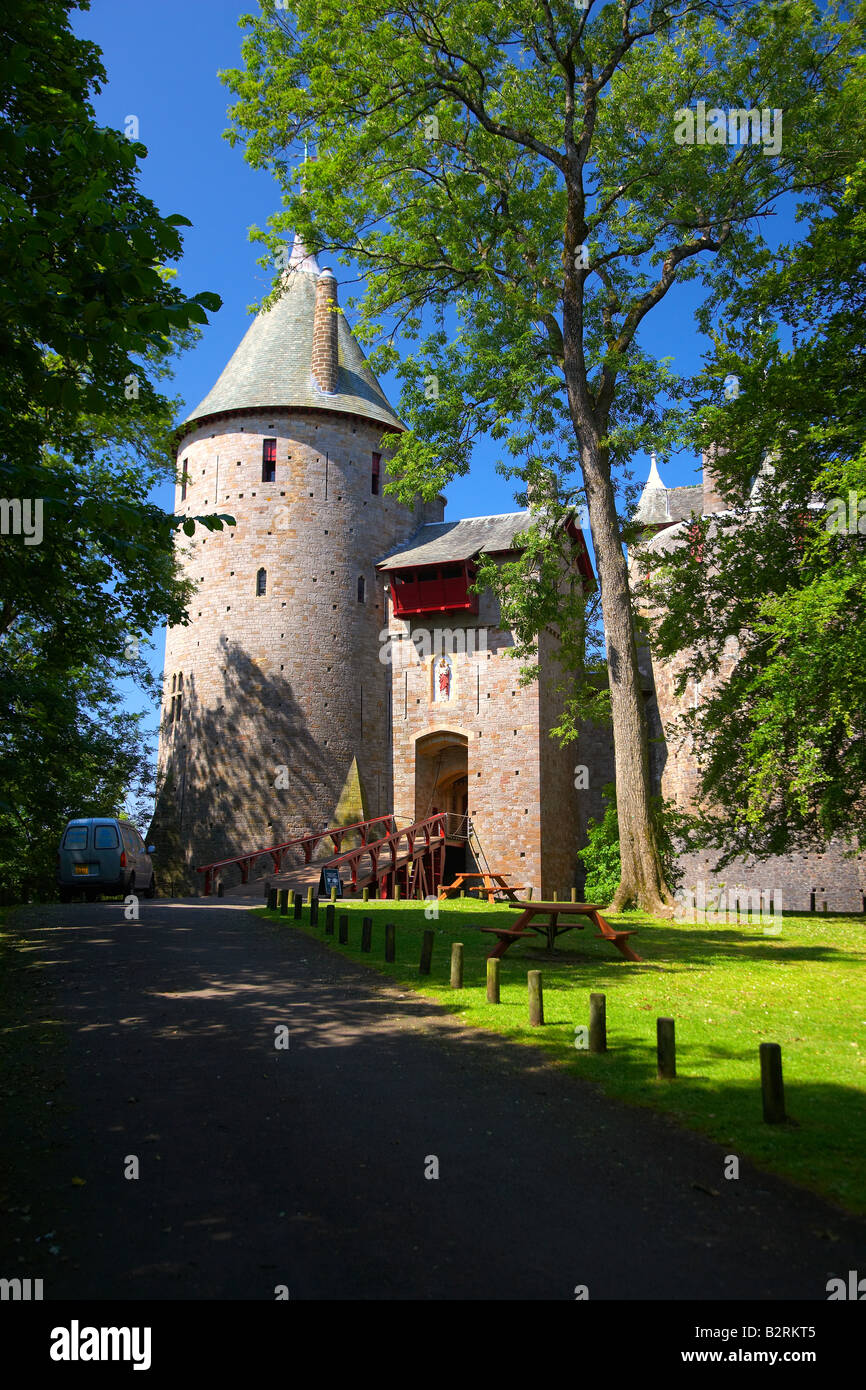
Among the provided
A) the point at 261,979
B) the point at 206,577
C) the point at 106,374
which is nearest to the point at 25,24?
the point at 106,374

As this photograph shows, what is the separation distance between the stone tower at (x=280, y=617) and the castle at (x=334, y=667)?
0.07 metres

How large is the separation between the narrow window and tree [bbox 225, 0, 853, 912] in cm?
1202

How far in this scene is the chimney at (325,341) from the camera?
99.8 feet

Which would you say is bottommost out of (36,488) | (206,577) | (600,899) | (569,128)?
(600,899)

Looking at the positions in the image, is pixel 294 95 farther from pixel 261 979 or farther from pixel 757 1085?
pixel 757 1085

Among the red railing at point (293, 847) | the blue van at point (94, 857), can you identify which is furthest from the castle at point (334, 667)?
the blue van at point (94, 857)

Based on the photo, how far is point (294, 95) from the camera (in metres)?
15.9

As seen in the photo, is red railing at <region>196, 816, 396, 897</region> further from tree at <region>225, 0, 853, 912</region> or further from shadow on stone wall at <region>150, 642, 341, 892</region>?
tree at <region>225, 0, 853, 912</region>

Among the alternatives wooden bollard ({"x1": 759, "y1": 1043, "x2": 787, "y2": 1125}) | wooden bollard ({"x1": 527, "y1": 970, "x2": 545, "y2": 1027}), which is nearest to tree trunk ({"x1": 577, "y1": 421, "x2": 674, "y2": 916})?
wooden bollard ({"x1": 527, "y1": 970, "x2": 545, "y2": 1027})

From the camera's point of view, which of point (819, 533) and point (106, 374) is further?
point (819, 533)

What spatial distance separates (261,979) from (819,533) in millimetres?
9464

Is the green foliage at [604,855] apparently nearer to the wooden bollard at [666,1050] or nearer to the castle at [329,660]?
the castle at [329,660]

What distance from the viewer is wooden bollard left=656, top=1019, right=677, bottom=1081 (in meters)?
6.29

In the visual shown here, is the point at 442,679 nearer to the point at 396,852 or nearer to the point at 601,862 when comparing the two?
the point at 396,852
